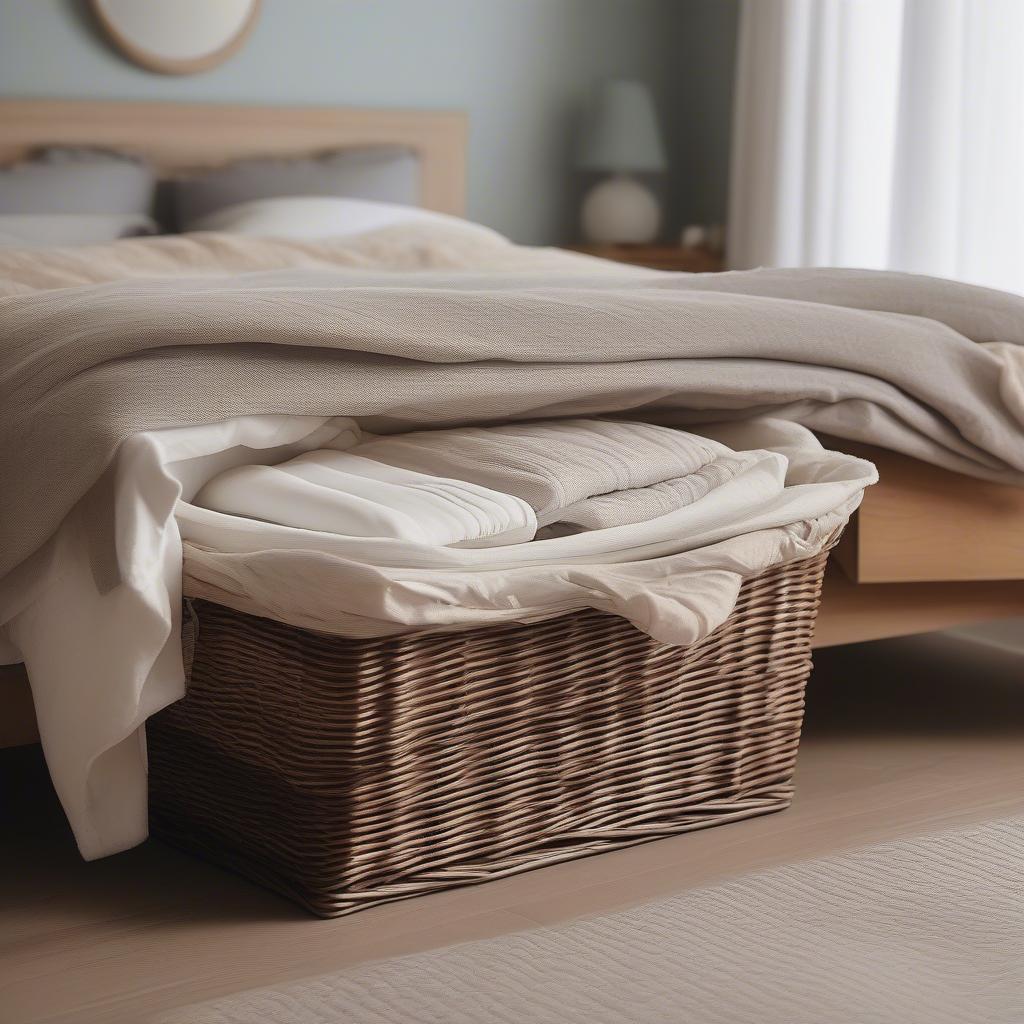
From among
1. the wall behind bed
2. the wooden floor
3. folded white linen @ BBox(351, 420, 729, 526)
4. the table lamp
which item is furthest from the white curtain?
folded white linen @ BBox(351, 420, 729, 526)

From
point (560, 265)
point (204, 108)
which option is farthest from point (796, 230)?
point (204, 108)

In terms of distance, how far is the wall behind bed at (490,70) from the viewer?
11.4 feet

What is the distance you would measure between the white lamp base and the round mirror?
1065mm

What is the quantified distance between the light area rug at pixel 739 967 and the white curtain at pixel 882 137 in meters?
2.17

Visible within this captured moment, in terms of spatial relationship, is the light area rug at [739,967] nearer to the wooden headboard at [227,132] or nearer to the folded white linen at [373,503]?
the folded white linen at [373,503]

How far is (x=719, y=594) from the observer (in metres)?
1.28

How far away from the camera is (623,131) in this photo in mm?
3965

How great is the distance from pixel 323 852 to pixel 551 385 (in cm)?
53

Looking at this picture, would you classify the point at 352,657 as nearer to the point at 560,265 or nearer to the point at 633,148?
the point at 560,265

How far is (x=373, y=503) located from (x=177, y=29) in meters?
2.70

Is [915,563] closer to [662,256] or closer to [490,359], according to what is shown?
[490,359]

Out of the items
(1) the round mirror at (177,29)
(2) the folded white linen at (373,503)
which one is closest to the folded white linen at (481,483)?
(2) the folded white linen at (373,503)

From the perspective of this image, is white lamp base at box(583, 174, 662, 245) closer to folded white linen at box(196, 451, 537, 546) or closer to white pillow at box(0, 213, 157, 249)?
white pillow at box(0, 213, 157, 249)

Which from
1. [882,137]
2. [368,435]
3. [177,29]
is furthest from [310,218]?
[368,435]
